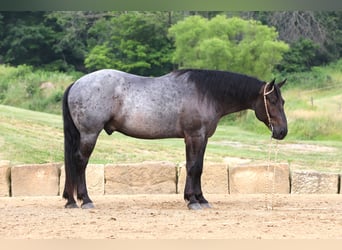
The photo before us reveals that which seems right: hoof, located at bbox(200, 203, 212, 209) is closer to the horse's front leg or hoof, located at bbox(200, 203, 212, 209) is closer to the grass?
the horse's front leg

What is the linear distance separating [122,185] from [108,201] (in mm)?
908

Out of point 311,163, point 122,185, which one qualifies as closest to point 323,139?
point 311,163

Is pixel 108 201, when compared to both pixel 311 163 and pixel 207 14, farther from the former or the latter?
pixel 207 14

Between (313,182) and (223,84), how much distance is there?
2525mm

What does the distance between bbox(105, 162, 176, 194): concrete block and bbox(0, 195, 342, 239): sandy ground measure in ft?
0.90

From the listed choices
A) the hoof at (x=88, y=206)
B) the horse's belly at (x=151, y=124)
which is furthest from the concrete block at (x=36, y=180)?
the horse's belly at (x=151, y=124)

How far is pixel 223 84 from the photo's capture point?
8.90 m

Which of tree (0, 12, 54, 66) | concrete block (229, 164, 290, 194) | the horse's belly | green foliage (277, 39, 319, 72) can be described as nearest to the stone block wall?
concrete block (229, 164, 290, 194)

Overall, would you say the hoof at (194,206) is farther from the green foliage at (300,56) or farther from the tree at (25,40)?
the tree at (25,40)

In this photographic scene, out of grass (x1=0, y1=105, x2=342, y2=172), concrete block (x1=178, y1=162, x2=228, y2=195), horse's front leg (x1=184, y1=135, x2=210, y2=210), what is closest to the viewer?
horse's front leg (x1=184, y1=135, x2=210, y2=210)

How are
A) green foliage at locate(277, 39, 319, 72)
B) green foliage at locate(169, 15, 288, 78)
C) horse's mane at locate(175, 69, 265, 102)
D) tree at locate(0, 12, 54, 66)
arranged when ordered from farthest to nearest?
tree at locate(0, 12, 54, 66) → green foliage at locate(277, 39, 319, 72) → green foliage at locate(169, 15, 288, 78) → horse's mane at locate(175, 69, 265, 102)

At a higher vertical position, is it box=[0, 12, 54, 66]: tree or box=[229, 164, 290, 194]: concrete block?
box=[0, 12, 54, 66]: tree

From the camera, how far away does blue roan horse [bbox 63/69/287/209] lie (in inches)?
340

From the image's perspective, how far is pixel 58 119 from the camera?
18.2m
